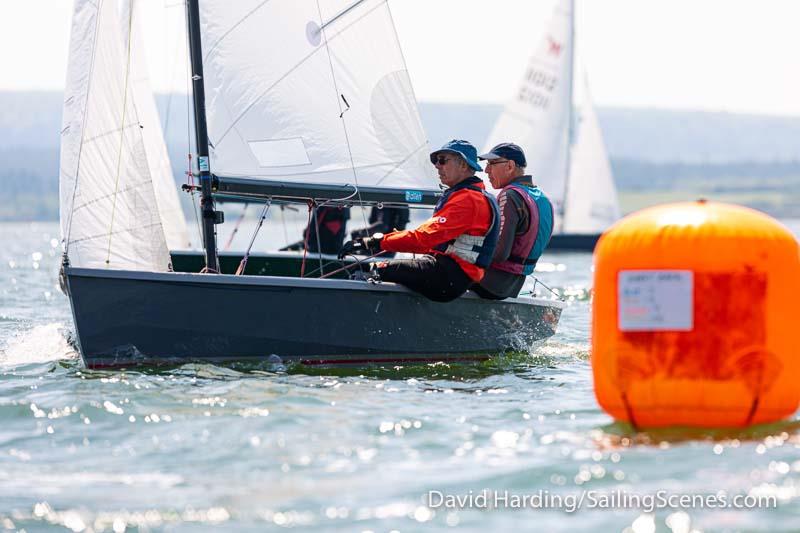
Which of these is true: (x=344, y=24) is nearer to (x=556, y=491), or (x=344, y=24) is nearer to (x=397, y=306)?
(x=397, y=306)

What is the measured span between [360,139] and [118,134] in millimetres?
1631

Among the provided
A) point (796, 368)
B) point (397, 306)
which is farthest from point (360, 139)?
point (796, 368)

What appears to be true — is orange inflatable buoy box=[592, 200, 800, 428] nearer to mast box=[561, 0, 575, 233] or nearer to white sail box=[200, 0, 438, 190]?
white sail box=[200, 0, 438, 190]

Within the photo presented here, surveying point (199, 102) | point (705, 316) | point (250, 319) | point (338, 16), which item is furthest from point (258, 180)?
point (705, 316)

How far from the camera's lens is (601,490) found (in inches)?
182

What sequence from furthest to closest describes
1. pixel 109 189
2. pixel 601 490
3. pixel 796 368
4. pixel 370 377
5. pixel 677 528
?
pixel 109 189
pixel 370 377
pixel 796 368
pixel 601 490
pixel 677 528

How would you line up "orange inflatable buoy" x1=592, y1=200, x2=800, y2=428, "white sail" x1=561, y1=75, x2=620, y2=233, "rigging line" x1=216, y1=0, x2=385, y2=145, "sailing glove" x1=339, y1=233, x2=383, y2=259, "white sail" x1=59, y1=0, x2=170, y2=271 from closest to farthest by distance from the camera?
"orange inflatable buoy" x1=592, y1=200, x2=800, y2=428 < "sailing glove" x1=339, y1=233, x2=383, y2=259 < "white sail" x1=59, y1=0, x2=170, y2=271 < "rigging line" x1=216, y1=0, x2=385, y2=145 < "white sail" x1=561, y1=75, x2=620, y2=233

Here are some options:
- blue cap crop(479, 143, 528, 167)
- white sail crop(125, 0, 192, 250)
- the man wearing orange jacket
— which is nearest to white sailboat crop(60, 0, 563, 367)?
the man wearing orange jacket

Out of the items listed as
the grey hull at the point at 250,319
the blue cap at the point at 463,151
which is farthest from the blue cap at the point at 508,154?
the grey hull at the point at 250,319

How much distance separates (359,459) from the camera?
5176mm

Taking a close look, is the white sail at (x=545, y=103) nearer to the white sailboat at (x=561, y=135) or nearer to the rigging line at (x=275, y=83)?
the white sailboat at (x=561, y=135)

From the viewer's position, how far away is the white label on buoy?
5.13 meters

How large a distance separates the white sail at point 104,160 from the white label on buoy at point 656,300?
3834 millimetres

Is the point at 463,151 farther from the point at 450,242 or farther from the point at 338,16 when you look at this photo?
the point at 338,16
